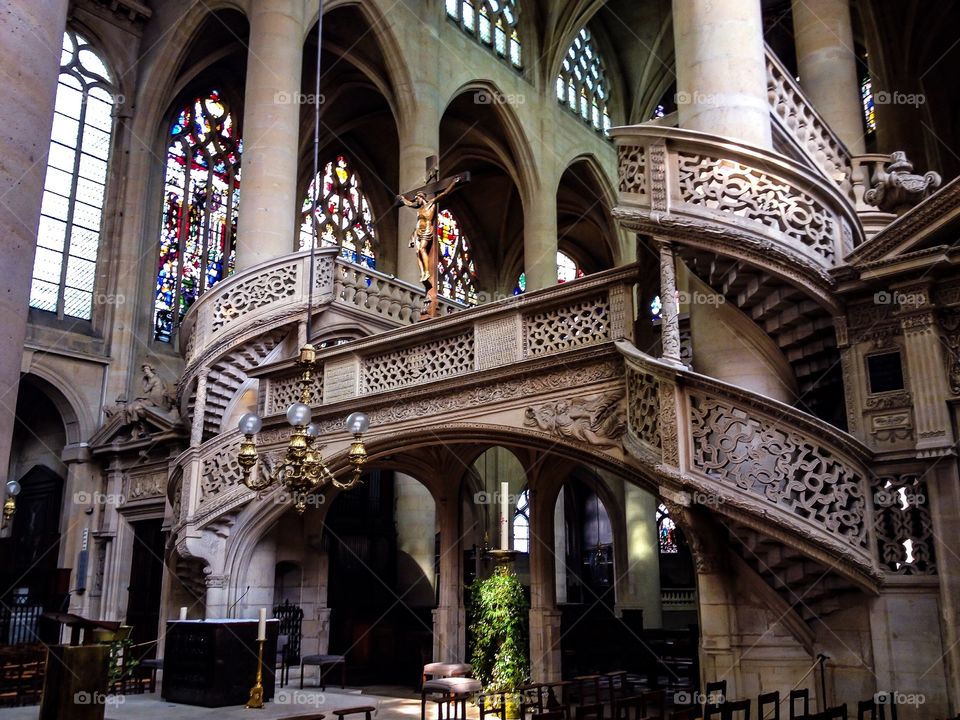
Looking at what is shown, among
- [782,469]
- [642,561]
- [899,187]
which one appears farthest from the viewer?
[642,561]

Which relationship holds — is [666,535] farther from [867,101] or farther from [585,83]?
[585,83]

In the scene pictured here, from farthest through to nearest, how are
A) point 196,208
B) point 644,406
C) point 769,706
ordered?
point 196,208 < point 644,406 < point 769,706

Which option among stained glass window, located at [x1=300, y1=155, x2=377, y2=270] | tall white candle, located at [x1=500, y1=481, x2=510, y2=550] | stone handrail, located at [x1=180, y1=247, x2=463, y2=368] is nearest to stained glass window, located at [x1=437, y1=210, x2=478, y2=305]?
stained glass window, located at [x1=300, y1=155, x2=377, y2=270]

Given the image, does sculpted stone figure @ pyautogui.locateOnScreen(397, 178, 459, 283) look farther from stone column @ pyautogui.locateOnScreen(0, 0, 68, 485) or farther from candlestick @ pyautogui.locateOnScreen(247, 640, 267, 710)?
stone column @ pyautogui.locateOnScreen(0, 0, 68, 485)

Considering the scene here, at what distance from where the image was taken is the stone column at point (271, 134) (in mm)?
14219

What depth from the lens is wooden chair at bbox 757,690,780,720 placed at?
643 cm

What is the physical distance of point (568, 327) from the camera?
352 inches

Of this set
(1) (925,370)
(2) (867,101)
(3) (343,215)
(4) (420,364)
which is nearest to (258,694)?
(4) (420,364)

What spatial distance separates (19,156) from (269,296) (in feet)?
29.8

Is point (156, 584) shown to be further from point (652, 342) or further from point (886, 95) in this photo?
point (886, 95)

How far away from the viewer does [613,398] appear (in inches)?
325

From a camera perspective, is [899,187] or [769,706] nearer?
[769,706]

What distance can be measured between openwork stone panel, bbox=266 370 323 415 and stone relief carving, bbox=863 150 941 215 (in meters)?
7.02

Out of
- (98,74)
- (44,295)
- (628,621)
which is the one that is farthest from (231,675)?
(98,74)
